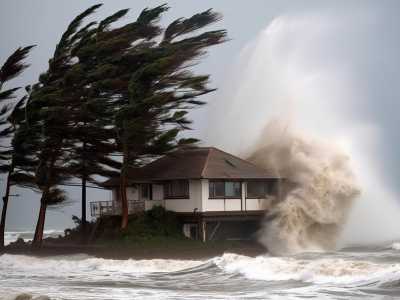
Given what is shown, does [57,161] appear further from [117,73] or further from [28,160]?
[117,73]

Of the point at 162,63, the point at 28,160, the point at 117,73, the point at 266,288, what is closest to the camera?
the point at 266,288

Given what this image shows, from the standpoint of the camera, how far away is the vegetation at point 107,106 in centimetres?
4244

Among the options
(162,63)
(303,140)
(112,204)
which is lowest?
(112,204)

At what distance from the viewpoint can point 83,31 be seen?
4716 cm

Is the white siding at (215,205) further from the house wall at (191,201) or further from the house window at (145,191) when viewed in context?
the house window at (145,191)

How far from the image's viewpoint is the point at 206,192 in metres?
41.7

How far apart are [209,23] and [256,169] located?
26.7 feet

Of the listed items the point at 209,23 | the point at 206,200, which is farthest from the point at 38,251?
the point at 209,23

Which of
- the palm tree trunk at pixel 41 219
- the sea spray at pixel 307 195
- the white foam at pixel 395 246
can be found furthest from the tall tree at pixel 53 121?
the white foam at pixel 395 246

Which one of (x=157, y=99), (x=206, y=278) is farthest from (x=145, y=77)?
(x=206, y=278)

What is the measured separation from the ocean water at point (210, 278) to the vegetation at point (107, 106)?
4607 millimetres

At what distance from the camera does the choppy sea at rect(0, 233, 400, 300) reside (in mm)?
26406

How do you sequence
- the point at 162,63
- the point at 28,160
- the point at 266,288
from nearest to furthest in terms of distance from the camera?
the point at 266,288 → the point at 162,63 → the point at 28,160

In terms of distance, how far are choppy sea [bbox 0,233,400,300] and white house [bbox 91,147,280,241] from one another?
14.2 ft
